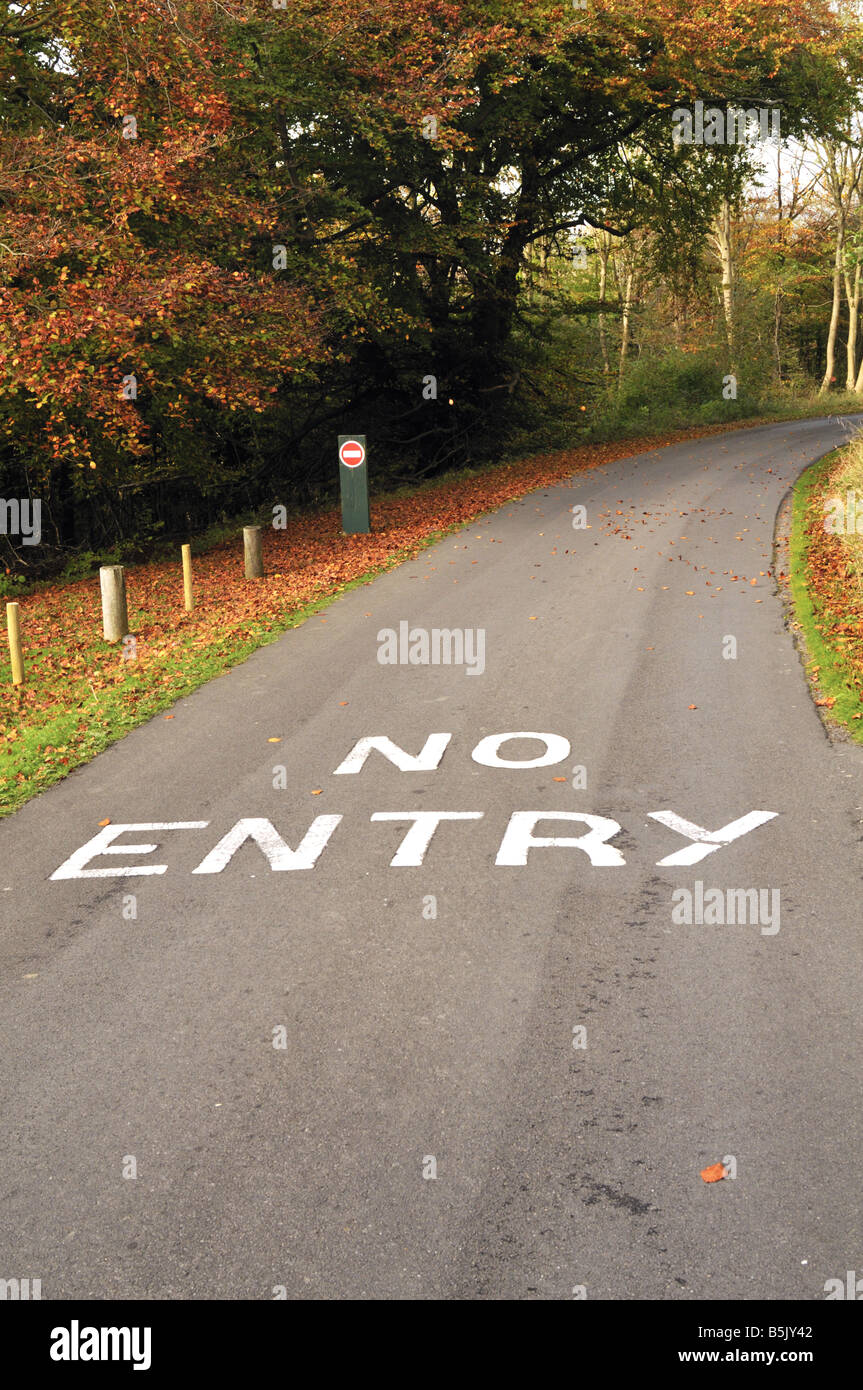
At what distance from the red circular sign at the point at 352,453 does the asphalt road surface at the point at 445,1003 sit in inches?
419

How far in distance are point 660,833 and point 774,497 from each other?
15439mm

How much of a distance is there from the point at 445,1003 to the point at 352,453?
55.3 feet

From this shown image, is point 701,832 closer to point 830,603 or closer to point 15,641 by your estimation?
point 830,603

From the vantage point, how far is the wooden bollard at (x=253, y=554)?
62.4ft

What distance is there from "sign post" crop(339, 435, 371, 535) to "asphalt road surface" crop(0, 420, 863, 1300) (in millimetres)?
10772

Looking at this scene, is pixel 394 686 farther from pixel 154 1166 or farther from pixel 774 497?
pixel 774 497

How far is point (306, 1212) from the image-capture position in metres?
4.18

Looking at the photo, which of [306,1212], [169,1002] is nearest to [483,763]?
[169,1002]

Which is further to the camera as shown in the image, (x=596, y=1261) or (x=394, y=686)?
(x=394, y=686)

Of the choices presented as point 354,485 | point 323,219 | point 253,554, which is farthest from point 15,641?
point 323,219

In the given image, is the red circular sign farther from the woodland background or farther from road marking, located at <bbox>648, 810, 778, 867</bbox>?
road marking, located at <bbox>648, 810, 778, 867</bbox>

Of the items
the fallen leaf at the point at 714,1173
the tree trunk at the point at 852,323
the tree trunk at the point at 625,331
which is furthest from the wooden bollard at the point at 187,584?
the tree trunk at the point at 852,323

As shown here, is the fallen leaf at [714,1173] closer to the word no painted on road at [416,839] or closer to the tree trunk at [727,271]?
the word no painted on road at [416,839]

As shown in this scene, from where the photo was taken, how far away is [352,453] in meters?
21.3
